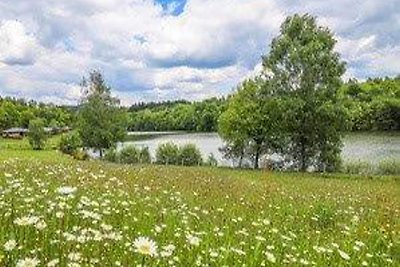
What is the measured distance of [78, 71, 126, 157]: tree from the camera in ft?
230

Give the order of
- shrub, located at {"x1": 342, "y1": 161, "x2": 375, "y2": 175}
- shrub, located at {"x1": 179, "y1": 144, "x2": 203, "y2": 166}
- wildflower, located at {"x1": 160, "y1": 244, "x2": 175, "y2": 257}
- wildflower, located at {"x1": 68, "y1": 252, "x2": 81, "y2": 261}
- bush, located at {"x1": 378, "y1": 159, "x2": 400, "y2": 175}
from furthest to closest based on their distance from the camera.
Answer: shrub, located at {"x1": 179, "y1": 144, "x2": 203, "y2": 166} < shrub, located at {"x1": 342, "y1": 161, "x2": 375, "y2": 175} < bush, located at {"x1": 378, "y1": 159, "x2": 400, "y2": 175} < wildflower, located at {"x1": 160, "y1": 244, "x2": 175, "y2": 257} < wildflower, located at {"x1": 68, "y1": 252, "x2": 81, "y2": 261}

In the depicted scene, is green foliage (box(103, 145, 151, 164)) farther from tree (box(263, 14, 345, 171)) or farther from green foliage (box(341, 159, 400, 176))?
green foliage (box(341, 159, 400, 176))

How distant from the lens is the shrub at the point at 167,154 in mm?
59594

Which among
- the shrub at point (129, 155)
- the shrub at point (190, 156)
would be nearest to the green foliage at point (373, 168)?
the shrub at point (190, 156)

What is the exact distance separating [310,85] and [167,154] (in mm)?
17689

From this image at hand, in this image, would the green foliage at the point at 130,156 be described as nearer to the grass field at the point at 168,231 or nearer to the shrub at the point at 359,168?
the shrub at the point at 359,168

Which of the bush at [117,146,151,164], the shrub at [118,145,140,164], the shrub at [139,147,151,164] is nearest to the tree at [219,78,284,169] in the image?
the shrub at [139,147,151,164]

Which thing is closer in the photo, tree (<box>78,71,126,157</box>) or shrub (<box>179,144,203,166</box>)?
shrub (<box>179,144,203,166</box>)

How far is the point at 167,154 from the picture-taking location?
59.6 m

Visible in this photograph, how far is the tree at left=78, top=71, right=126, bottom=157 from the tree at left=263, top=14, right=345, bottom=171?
88.1 ft

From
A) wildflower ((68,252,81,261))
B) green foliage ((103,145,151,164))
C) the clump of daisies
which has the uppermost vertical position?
the clump of daisies

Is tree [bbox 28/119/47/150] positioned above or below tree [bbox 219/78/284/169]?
below

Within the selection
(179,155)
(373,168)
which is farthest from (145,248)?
(179,155)

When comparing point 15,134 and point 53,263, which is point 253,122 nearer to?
point 53,263
